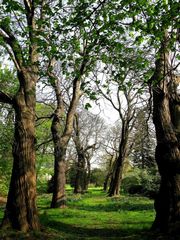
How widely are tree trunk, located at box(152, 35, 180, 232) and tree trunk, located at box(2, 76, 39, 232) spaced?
4354 mm

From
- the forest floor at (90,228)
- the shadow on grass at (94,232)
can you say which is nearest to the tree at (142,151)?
the forest floor at (90,228)

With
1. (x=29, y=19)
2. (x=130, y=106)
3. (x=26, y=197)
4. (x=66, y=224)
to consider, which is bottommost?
(x=66, y=224)

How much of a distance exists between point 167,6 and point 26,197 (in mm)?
7294

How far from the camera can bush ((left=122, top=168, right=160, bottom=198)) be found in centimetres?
3429

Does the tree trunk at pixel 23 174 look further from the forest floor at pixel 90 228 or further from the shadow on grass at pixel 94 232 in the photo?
the shadow on grass at pixel 94 232

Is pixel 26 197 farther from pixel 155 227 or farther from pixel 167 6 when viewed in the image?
pixel 167 6

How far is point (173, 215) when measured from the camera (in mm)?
11234

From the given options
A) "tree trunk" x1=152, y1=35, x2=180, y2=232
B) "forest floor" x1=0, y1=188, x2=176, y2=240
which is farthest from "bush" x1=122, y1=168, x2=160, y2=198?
"tree trunk" x1=152, y1=35, x2=180, y2=232

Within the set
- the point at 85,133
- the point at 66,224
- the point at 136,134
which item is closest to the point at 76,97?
the point at 66,224

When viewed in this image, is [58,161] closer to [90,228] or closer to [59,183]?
[59,183]

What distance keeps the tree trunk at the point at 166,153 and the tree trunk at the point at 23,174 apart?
4354 millimetres

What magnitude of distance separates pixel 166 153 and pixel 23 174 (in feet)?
16.2

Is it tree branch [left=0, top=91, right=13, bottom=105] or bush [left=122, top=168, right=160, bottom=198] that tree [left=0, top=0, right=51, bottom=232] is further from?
bush [left=122, top=168, right=160, bottom=198]

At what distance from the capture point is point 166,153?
11.6 m
